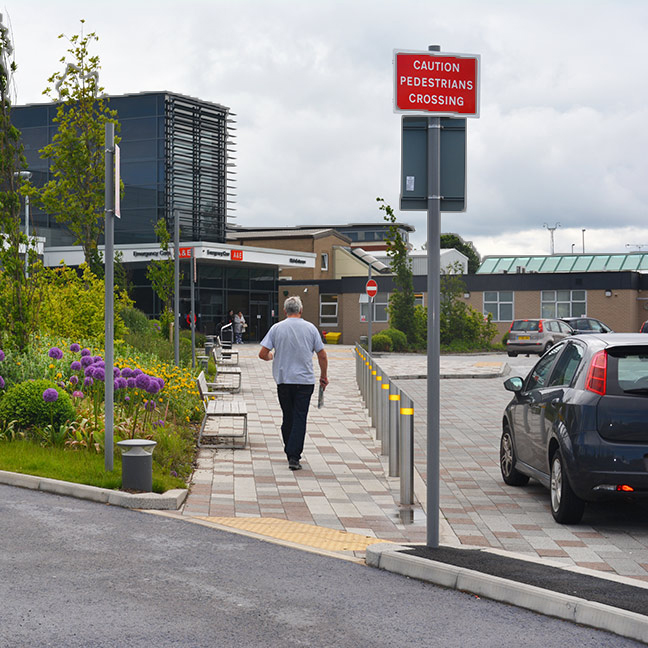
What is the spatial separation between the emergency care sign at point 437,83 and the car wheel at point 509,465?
160 inches

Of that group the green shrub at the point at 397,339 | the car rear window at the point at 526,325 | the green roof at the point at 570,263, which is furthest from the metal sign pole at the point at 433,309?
the green roof at the point at 570,263

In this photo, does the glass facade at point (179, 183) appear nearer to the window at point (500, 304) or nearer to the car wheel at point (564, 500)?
the window at point (500, 304)

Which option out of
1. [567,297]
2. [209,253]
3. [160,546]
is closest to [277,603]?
[160,546]

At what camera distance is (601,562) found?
613 centimetres

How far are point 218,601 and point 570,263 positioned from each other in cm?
6081

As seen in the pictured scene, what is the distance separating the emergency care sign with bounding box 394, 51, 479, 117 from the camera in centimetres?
581

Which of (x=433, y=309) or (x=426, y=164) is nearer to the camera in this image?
(x=433, y=309)

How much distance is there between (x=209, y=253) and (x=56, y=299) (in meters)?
27.4

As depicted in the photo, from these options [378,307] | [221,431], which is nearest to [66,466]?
[221,431]

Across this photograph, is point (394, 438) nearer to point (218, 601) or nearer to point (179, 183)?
point (218, 601)

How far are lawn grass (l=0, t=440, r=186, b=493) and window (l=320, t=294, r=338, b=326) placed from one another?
146 ft

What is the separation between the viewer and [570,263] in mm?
63156

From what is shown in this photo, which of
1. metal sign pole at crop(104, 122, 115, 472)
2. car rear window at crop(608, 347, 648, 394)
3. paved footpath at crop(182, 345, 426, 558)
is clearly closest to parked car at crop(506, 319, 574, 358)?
paved footpath at crop(182, 345, 426, 558)

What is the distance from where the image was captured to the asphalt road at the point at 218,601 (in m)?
4.41
